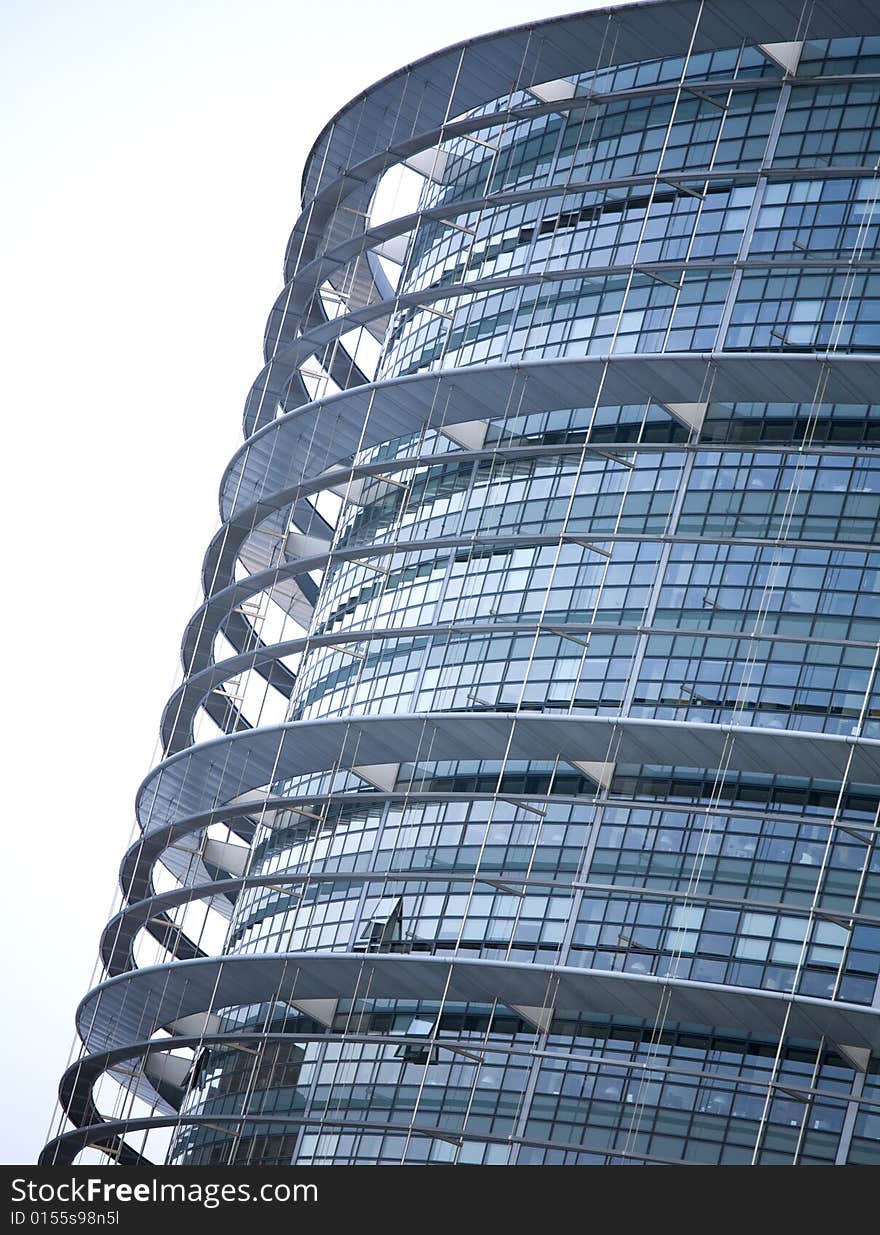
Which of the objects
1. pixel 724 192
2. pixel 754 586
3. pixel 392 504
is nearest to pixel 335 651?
pixel 392 504

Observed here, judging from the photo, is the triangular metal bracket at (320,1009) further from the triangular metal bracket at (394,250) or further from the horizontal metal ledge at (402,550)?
the triangular metal bracket at (394,250)

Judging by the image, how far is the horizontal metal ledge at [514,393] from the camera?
3809cm

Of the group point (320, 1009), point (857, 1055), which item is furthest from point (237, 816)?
point (857, 1055)

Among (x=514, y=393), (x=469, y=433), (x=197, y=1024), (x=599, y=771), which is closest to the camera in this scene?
(x=599, y=771)

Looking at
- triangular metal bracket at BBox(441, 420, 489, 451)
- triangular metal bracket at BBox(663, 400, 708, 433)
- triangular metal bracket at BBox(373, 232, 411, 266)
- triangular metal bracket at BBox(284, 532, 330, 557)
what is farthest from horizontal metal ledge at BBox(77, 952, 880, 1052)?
triangular metal bracket at BBox(373, 232, 411, 266)

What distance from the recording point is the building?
35219 mm

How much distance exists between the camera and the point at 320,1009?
39469 millimetres

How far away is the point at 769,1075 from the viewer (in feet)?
113

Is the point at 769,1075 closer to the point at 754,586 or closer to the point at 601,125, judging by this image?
the point at 754,586

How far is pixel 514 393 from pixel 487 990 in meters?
14.4

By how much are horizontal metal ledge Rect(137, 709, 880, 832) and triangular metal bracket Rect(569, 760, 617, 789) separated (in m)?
0.24

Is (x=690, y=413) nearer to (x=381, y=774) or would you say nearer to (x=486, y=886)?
(x=381, y=774)

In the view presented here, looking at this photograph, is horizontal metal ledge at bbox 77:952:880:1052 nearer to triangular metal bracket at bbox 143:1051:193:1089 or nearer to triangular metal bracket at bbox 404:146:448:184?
triangular metal bracket at bbox 143:1051:193:1089

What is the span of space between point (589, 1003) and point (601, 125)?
22737mm
